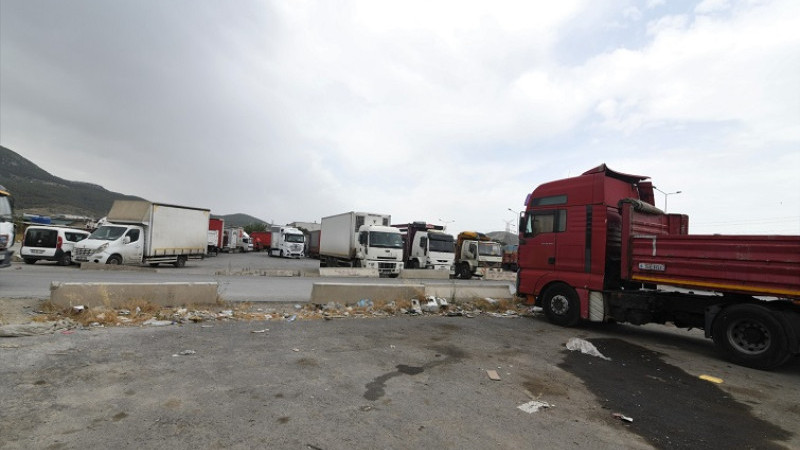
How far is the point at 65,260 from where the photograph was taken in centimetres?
1803

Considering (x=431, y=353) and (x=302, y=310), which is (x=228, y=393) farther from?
(x=302, y=310)

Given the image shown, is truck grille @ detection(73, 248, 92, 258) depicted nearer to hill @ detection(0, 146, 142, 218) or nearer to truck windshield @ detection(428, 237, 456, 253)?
truck windshield @ detection(428, 237, 456, 253)

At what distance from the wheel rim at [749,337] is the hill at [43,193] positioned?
85.3 m

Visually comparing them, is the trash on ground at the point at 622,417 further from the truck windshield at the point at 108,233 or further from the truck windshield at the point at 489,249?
the truck windshield at the point at 489,249

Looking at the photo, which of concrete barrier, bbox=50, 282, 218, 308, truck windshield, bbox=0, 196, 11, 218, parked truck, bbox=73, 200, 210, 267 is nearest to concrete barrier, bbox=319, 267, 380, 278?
parked truck, bbox=73, 200, 210, 267

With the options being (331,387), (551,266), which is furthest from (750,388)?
(331,387)

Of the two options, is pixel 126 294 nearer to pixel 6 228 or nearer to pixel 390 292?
pixel 6 228

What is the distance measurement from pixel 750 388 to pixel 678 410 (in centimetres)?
173

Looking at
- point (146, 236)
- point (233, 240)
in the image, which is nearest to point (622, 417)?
point (146, 236)

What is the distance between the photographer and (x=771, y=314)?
5676 millimetres

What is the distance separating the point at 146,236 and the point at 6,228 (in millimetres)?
8471

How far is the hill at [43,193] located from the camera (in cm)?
6854

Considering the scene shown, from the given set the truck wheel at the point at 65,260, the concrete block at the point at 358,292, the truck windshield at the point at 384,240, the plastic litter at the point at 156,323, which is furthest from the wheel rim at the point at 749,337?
the truck wheel at the point at 65,260

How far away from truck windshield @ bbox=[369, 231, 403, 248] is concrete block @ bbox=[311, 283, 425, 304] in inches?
351
